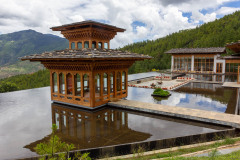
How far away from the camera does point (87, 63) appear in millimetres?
8047

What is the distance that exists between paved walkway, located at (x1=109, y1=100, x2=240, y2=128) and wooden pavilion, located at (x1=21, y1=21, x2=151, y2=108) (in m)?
1.27

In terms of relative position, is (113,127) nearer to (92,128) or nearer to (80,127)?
(92,128)

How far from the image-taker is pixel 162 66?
40.8 meters

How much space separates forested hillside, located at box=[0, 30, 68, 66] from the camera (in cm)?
15344

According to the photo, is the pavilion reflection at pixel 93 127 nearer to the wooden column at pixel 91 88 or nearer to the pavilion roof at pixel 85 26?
the wooden column at pixel 91 88

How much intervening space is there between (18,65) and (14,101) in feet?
369

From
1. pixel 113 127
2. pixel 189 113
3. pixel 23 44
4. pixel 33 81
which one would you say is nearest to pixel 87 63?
pixel 113 127

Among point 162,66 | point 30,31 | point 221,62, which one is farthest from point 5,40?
point 221,62

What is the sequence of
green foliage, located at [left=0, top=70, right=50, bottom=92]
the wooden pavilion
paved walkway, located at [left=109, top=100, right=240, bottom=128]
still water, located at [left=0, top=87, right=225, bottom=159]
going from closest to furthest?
still water, located at [left=0, top=87, right=225, bottom=159]
paved walkway, located at [left=109, top=100, right=240, bottom=128]
the wooden pavilion
green foliage, located at [left=0, top=70, right=50, bottom=92]

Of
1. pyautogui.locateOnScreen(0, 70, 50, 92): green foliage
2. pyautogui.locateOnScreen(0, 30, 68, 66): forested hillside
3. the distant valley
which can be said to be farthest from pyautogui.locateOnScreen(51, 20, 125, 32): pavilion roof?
pyautogui.locateOnScreen(0, 30, 68, 66): forested hillside

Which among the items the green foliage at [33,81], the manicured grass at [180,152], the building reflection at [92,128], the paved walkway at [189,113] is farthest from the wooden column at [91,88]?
the green foliage at [33,81]

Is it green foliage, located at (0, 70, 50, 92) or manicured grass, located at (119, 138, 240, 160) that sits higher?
manicured grass, located at (119, 138, 240, 160)

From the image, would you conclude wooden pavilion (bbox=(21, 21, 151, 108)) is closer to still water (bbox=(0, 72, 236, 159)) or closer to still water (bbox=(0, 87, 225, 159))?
still water (bbox=(0, 72, 236, 159))

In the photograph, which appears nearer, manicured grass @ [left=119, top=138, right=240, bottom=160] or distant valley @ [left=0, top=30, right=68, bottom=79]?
manicured grass @ [left=119, top=138, right=240, bottom=160]
